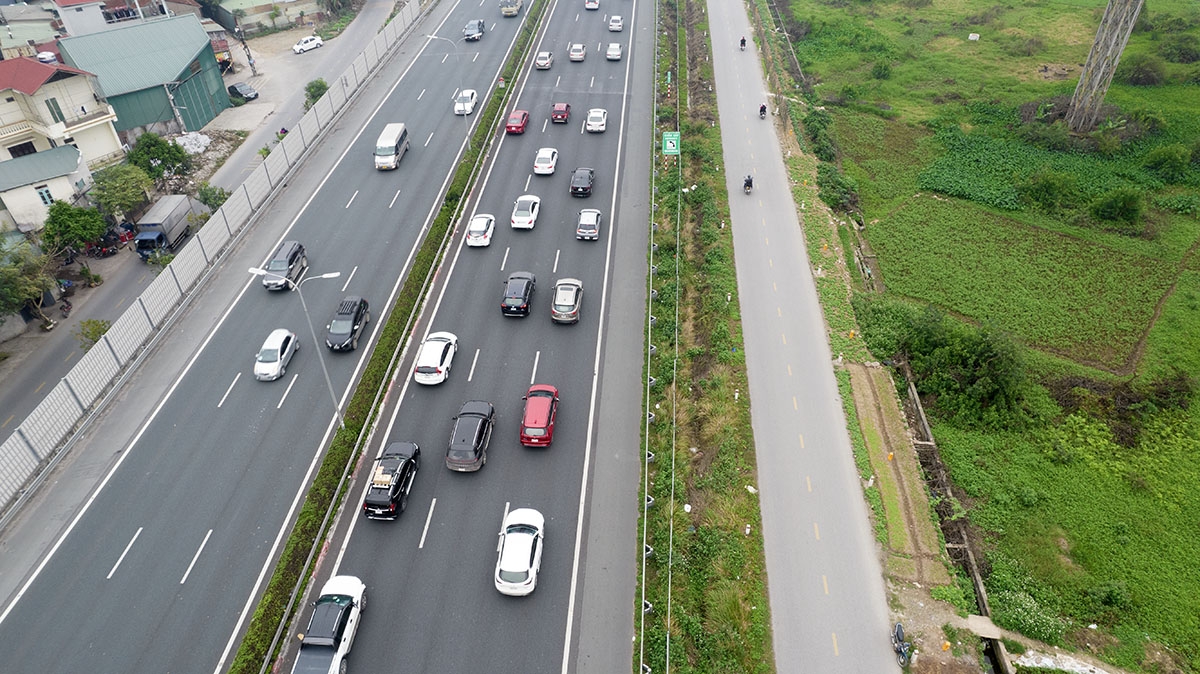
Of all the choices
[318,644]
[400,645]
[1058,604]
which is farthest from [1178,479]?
[318,644]

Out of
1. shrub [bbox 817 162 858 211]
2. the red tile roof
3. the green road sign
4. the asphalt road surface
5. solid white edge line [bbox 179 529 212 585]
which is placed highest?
the red tile roof

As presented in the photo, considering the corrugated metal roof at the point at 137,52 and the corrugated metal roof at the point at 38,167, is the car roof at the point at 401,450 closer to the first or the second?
the corrugated metal roof at the point at 38,167

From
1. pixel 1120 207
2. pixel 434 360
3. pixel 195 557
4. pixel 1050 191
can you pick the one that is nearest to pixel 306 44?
pixel 434 360

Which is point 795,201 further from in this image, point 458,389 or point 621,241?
point 458,389

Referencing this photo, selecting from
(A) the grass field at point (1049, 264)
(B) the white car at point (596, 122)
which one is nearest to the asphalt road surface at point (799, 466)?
(A) the grass field at point (1049, 264)

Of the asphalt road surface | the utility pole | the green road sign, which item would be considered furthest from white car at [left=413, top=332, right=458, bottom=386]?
the utility pole

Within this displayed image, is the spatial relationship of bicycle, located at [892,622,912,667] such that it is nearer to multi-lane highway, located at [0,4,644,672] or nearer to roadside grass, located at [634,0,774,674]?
roadside grass, located at [634,0,774,674]
